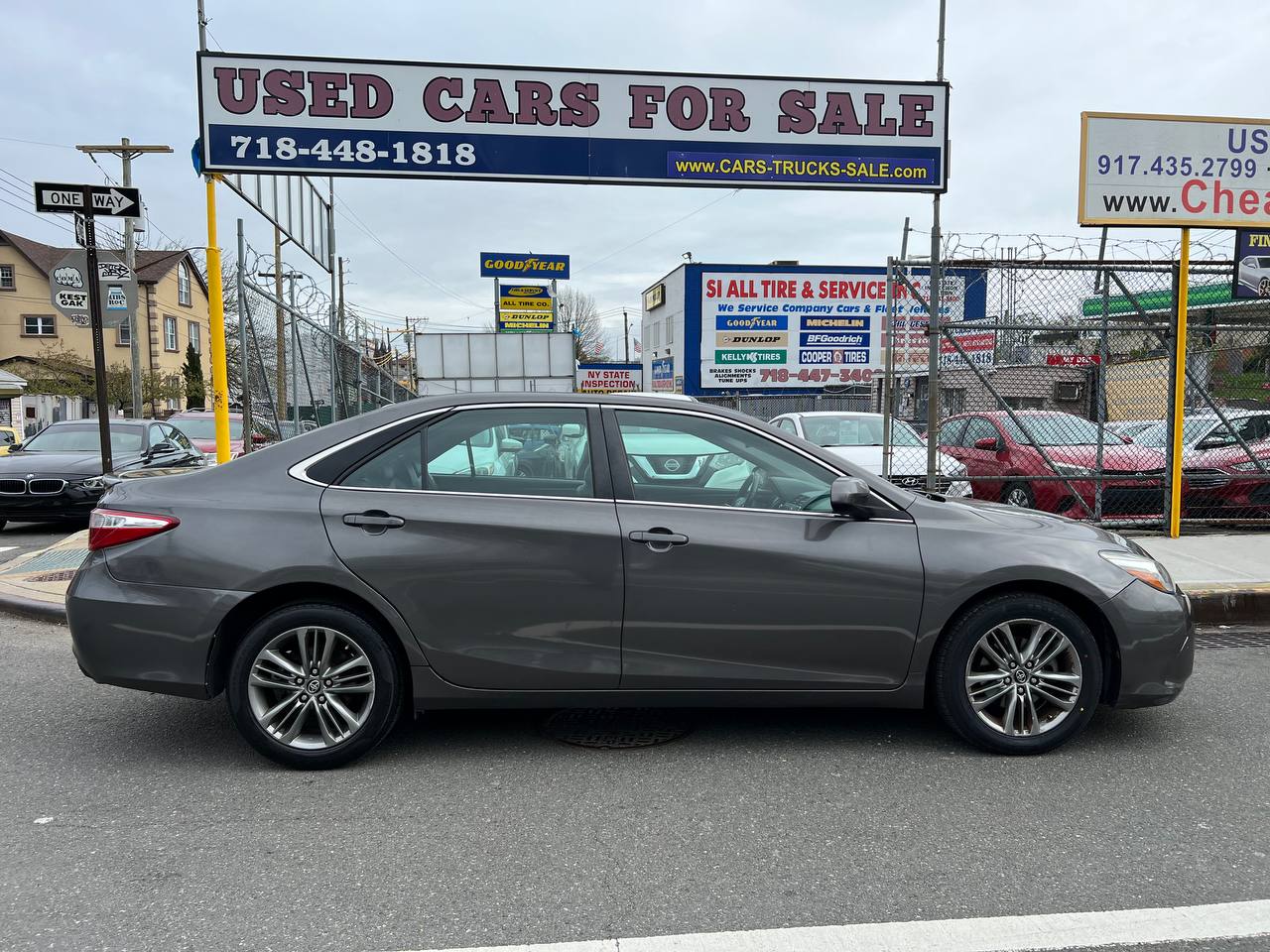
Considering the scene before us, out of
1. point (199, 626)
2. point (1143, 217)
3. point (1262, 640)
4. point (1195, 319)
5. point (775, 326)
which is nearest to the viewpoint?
point (199, 626)

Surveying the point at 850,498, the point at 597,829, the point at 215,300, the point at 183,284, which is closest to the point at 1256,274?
the point at 850,498

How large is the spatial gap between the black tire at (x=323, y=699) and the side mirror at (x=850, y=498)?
6.37 feet

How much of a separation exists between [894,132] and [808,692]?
6.46 meters

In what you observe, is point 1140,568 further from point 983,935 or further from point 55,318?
point 55,318

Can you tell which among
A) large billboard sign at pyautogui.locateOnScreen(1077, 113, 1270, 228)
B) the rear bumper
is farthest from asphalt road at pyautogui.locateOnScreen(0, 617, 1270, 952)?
large billboard sign at pyautogui.locateOnScreen(1077, 113, 1270, 228)

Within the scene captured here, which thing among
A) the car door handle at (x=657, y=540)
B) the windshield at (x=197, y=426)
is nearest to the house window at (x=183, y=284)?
the windshield at (x=197, y=426)

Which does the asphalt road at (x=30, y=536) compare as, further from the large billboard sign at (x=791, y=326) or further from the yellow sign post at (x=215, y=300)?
the large billboard sign at (x=791, y=326)

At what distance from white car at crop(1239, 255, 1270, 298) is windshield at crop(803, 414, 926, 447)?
12.4 ft

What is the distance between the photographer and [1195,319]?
1084cm

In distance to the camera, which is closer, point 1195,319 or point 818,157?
point 818,157

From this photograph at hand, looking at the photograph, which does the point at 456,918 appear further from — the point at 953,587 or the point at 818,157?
the point at 818,157

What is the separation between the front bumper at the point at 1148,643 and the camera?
4.12 metres

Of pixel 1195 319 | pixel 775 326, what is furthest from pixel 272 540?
pixel 775 326

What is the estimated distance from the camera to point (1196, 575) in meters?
7.39
